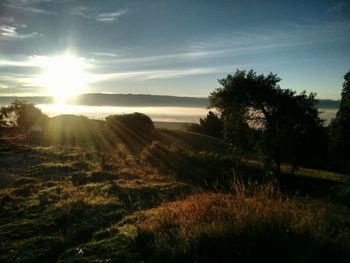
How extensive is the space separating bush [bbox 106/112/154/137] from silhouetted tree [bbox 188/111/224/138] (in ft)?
94.6

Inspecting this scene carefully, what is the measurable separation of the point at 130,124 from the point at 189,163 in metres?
29.5

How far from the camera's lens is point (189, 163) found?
31.8 meters

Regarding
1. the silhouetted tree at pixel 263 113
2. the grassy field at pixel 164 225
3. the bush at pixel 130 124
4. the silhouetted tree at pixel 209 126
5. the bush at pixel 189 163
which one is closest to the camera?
the grassy field at pixel 164 225

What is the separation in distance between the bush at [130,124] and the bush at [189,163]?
22256 millimetres

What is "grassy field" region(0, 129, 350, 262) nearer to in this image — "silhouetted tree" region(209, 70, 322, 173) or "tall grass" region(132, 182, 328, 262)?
"tall grass" region(132, 182, 328, 262)

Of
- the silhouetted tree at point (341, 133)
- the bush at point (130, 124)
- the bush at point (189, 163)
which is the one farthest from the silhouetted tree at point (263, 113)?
the bush at point (130, 124)

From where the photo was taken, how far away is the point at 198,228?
9.30m

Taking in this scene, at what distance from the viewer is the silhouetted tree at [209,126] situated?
90.5 m

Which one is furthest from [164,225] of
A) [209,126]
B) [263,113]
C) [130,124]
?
[209,126]

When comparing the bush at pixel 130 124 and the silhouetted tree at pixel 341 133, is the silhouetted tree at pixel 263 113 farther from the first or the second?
the bush at pixel 130 124

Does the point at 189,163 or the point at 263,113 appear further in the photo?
the point at 263,113

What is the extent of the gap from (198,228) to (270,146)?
1160 inches

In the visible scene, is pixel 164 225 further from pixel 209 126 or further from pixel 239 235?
pixel 209 126

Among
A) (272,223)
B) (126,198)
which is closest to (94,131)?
(126,198)
